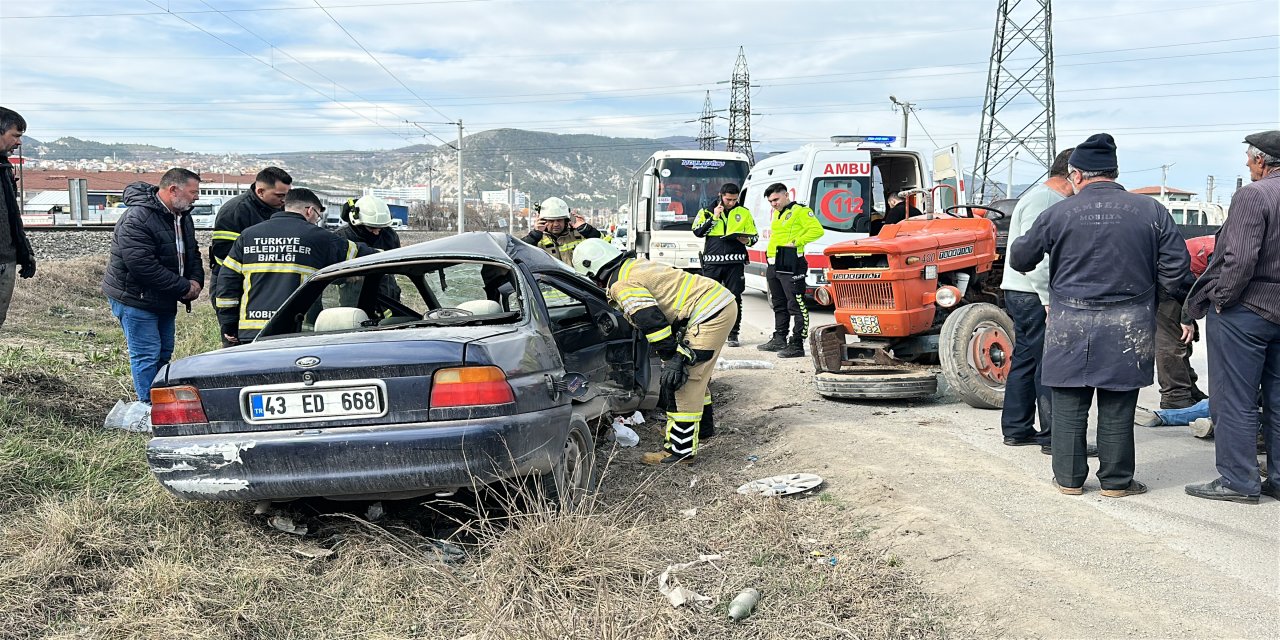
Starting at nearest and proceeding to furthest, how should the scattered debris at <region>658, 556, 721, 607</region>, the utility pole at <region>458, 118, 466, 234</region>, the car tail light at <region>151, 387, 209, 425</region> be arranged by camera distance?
the scattered debris at <region>658, 556, 721, 607</region> → the car tail light at <region>151, 387, 209, 425</region> → the utility pole at <region>458, 118, 466, 234</region>

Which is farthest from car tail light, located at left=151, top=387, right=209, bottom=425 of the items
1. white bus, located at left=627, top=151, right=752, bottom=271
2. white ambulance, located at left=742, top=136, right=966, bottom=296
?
white bus, located at left=627, top=151, right=752, bottom=271

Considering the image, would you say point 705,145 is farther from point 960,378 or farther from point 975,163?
point 960,378

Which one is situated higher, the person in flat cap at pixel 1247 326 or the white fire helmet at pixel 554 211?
the white fire helmet at pixel 554 211

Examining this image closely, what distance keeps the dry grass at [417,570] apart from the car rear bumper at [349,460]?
0.20 metres

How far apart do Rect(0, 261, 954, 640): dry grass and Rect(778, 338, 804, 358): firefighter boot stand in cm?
461

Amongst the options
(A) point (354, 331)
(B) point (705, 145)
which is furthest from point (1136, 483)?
(B) point (705, 145)

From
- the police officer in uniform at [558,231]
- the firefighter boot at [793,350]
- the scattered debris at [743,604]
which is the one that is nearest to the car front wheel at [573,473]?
the scattered debris at [743,604]

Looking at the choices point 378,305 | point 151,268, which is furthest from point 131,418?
point 378,305

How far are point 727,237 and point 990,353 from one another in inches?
144

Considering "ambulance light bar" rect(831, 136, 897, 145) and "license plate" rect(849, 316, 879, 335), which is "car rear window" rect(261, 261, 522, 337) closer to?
"license plate" rect(849, 316, 879, 335)

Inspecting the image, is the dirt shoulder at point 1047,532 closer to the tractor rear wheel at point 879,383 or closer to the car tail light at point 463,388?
the tractor rear wheel at point 879,383

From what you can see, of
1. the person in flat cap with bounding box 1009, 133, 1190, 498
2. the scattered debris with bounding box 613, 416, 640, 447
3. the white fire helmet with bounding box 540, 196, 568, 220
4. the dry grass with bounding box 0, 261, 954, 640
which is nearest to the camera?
the dry grass with bounding box 0, 261, 954, 640

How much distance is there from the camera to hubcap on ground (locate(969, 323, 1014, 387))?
6.26 metres

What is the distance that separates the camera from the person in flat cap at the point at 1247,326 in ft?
12.7
